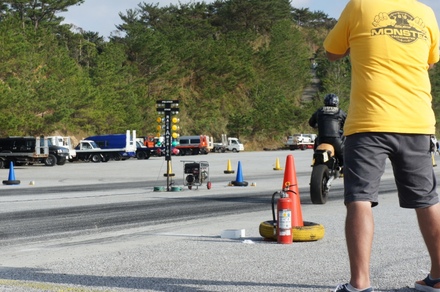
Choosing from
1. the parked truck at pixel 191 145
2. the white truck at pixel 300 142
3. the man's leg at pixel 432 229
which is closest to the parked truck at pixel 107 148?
the parked truck at pixel 191 145

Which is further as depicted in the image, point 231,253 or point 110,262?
point 231,253

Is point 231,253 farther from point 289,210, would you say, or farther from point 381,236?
point 381,236

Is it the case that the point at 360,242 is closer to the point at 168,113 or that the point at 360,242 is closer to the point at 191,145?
the point at 168,113

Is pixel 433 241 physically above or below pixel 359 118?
below

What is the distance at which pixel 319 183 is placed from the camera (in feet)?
44.8

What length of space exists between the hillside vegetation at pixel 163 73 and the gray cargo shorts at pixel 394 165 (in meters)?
51.2

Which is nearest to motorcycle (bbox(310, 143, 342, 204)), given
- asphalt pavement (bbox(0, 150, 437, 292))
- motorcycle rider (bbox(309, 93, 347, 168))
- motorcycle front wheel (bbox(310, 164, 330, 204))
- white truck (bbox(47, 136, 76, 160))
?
motorcycle front wheel (bbox(310, 164, 330, 204))

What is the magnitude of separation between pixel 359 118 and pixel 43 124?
185 feet

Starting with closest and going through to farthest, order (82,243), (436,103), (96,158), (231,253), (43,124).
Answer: (231,253)
(82,243)
(96,158)
(43,124)
(436,103)

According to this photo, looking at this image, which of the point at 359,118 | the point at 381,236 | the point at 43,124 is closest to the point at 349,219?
the point at 359,118

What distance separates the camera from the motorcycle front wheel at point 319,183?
529 inches

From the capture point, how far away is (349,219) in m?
5.01

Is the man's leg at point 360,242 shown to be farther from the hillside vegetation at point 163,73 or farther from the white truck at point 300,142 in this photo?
the white truck at point 300,142

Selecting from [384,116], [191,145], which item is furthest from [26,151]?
[384,116]
